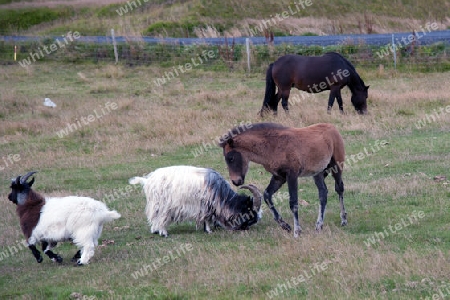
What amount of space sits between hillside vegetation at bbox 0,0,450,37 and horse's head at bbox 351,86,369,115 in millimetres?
14445

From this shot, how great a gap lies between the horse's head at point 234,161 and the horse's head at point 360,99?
31.2ft

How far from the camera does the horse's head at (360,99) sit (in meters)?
18.3

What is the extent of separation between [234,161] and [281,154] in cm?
65

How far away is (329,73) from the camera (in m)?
18.8

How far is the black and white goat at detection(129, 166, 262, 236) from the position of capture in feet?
33.5

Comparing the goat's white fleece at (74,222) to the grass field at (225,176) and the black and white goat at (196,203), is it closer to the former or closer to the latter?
the grass field at (225,176)

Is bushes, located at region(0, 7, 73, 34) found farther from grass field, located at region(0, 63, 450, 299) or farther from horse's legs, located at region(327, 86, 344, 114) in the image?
horse's legs, located at region(327, 86, 344, 114)

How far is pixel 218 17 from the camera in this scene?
119 ft

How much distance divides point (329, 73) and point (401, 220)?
9.53 meters

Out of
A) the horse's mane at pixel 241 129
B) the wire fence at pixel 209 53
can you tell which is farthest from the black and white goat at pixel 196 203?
the wire fence at pixel 209 53

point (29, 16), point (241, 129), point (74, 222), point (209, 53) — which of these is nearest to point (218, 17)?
point (209, 53)

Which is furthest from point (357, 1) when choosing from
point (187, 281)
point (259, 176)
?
point (187, 281)

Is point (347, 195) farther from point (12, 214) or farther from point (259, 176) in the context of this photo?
point (12, 214)

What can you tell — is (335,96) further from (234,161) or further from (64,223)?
(64,223)
